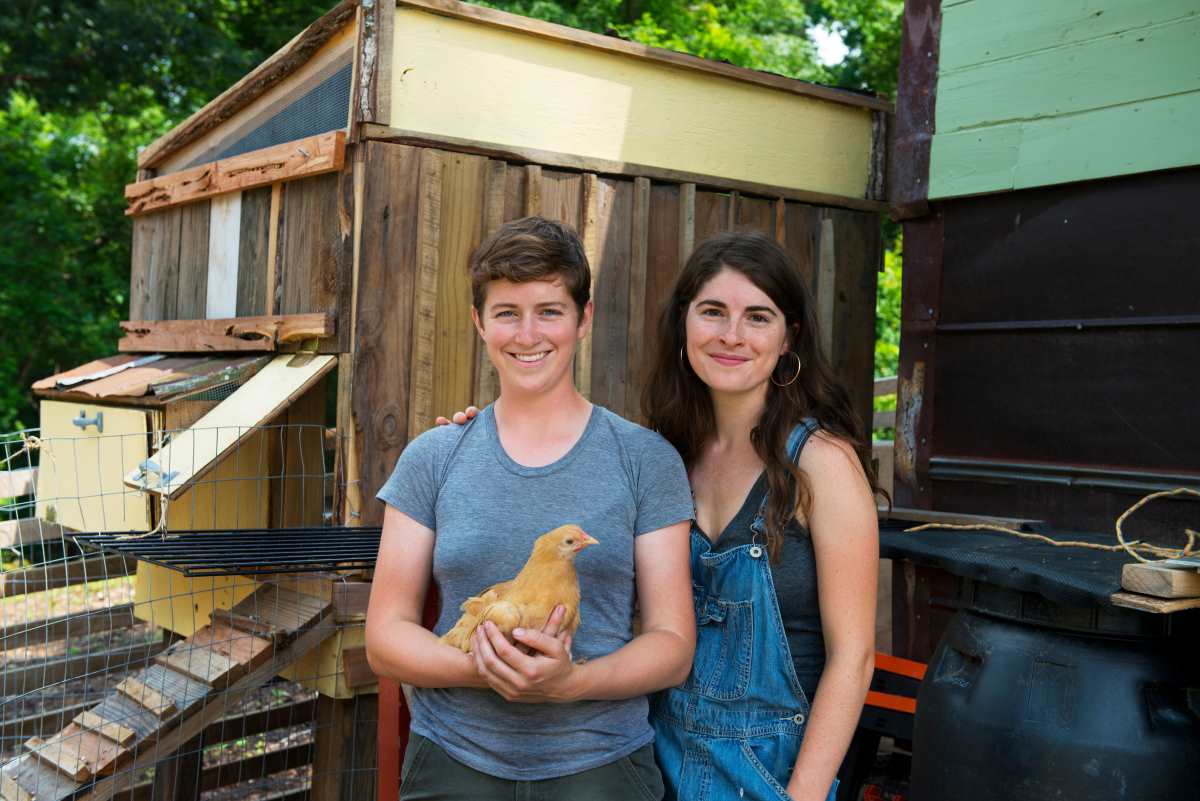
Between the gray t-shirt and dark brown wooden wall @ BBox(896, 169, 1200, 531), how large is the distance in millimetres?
2563

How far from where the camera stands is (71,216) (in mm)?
13172

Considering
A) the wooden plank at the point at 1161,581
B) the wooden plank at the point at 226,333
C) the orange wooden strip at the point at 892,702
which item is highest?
the wooden plank at the point at 226,333

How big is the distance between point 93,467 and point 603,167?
285 cm

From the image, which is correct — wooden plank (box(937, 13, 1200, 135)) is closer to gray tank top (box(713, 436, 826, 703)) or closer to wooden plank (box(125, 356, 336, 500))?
gray tank top (box(713, 436, 826, 703))

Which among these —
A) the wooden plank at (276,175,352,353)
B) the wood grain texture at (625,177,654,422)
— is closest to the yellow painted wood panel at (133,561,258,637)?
the wooden plank at (276,175,352,353)

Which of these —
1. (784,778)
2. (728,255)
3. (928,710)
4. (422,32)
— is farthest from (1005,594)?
(422,32)

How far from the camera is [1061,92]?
14.1 feet

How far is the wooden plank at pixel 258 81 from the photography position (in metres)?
4.62

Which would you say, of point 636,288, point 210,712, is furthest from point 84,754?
point 636,288

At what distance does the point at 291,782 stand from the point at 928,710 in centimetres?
529

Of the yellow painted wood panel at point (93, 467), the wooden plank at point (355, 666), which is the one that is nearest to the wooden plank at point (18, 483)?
the yellow painted wood panel at point (93, 467)

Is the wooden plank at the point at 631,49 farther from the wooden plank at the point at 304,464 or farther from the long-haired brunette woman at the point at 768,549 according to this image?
the long-haired brunette woman at the point at 768,549

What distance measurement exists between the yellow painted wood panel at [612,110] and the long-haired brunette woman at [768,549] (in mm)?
2472

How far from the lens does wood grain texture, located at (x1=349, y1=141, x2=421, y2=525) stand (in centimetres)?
436
